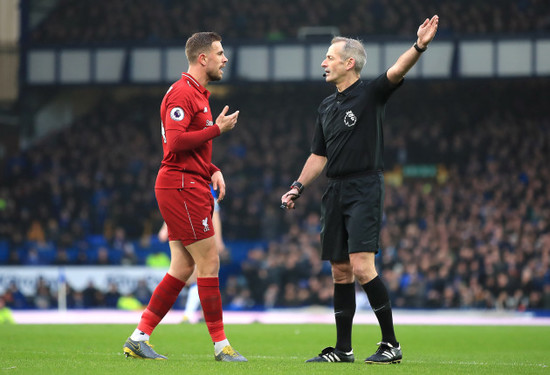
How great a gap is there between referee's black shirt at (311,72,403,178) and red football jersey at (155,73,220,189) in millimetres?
1029

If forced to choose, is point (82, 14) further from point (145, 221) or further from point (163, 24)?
point (145, 221)

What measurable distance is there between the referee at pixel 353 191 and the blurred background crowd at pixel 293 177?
15.2m

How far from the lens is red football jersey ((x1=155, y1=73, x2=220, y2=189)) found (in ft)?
22.3

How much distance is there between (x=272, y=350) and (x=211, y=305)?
2533 millimetres

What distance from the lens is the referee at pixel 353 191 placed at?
6.94 metres

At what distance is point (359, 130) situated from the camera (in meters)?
7.15

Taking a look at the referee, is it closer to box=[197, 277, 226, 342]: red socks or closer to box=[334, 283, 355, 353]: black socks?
box=[334, 283, 355, 353]: black socks

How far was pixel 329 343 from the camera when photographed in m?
10.7

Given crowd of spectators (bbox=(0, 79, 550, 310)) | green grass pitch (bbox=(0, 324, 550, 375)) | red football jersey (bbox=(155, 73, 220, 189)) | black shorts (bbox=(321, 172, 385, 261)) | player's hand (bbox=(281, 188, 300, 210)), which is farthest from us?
crowd of spectators (bbox=(0, 79, 550, 310))

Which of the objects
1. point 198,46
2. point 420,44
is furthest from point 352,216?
point 198,46

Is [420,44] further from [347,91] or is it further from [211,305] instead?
[211,305]

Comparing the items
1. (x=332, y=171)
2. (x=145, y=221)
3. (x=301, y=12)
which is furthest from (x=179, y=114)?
(x=301, y=12)

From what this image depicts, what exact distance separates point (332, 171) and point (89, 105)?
35.2 m

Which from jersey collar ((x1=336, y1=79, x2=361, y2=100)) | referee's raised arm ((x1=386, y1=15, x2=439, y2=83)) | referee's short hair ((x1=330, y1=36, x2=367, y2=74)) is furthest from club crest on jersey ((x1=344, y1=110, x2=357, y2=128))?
referee's raised arm ((x1=386, y1=15, x2=439, y2=83))
